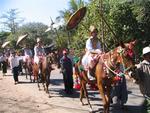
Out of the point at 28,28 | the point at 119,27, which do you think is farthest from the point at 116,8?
the point at 28,28

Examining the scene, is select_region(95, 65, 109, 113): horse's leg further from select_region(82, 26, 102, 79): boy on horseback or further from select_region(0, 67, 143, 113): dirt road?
select_region(0, 67, 143, 113): dirt road

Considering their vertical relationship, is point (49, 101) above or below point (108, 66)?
below

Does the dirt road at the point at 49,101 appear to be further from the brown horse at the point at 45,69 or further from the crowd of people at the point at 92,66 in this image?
the brown horse at the point at 45,69

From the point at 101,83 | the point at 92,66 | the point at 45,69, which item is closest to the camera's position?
the point at 101,83

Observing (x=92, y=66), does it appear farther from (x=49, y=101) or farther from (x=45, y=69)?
(x=45, y=69)

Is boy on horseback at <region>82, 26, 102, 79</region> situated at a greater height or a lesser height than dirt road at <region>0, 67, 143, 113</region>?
greater

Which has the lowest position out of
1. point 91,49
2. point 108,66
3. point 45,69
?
point 108,66

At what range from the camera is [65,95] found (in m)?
16.5

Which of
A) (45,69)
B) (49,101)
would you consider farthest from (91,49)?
(45,69)

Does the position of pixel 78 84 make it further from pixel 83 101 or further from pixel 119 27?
pixel 119 27

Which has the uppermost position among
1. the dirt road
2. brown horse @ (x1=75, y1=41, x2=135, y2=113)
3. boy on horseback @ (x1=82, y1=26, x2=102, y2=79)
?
boy on horseback @ (x1=82, y1=26, x2=102, y2=79)

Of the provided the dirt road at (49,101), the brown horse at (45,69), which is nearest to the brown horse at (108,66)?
the dirt road at (49,101)

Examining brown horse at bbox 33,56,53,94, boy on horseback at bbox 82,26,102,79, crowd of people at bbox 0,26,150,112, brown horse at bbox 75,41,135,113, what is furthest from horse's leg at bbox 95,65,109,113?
brown horse at bbox 33,56,53,94

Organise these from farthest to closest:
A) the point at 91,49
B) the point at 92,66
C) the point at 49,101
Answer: the point at 49,101, the point at 91,49, the point at 92,66
